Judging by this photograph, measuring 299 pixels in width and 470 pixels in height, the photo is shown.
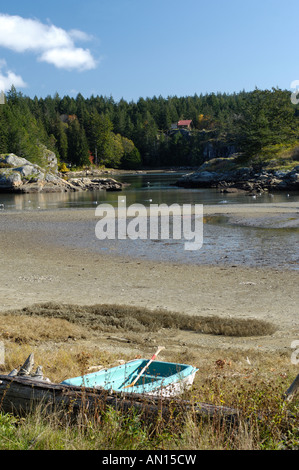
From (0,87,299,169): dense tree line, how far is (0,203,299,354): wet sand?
67.1m

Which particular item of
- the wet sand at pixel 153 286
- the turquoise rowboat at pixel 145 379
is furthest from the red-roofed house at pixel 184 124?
the turquoise rowboat at pixel 145 379

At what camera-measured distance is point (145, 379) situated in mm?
6910

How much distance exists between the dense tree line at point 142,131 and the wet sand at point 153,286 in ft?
220

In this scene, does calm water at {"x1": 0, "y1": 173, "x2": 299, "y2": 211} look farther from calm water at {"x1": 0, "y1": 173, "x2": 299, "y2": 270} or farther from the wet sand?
the wet sand

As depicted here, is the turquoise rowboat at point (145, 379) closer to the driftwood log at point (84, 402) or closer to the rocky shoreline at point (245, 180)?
the driftwood log at point (84, 402)

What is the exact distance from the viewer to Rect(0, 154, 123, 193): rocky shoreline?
75.3 meters

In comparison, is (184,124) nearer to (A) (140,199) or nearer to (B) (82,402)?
(A) (140,199)

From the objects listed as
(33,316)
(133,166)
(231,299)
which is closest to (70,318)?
(33,316)

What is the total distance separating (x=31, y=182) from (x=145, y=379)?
251 ft

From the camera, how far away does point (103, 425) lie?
16.4 feet

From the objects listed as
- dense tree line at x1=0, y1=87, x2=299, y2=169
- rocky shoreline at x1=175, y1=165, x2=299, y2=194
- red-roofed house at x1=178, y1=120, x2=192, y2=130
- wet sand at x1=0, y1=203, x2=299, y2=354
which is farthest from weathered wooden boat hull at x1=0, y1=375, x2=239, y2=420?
red-roofed house at x1=178, y1=120, x2=192, y2=130

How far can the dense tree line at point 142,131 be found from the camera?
8631cm

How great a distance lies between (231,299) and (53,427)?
9876 millimetres

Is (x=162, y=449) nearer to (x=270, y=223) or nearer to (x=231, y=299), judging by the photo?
(x=231, y=299)
